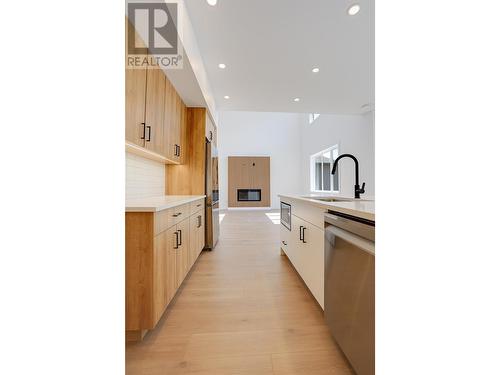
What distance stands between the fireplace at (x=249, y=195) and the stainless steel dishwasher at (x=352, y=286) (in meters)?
7.38

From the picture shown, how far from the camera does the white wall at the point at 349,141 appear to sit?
4.96 m

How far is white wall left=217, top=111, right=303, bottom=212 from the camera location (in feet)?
29.8

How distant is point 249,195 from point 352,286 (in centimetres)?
770

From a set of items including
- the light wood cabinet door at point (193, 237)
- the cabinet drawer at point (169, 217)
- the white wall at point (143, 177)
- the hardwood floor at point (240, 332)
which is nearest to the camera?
the hardwood floor at point (240, 332)

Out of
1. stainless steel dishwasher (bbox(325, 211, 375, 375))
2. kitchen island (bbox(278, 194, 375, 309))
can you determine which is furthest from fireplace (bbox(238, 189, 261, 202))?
stainless steel dishwasher (bbox(325, 211, 375, 375))

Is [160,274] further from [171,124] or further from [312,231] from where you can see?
[171,124]

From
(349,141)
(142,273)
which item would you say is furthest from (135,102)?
(349,141)

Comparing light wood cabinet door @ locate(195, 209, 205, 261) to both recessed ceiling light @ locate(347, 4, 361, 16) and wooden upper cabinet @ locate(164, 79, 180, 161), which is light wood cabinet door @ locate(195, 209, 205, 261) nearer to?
wooden upper cabinet @ locate(164, 79, 180, 161)

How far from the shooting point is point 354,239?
3.45 feet

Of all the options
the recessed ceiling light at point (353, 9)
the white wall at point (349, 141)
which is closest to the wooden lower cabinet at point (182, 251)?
the recessed ceiling light at point (353, 9)

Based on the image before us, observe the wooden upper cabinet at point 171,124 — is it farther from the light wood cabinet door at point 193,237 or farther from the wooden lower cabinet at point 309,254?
the wooden lower cabinet at point 309,254
